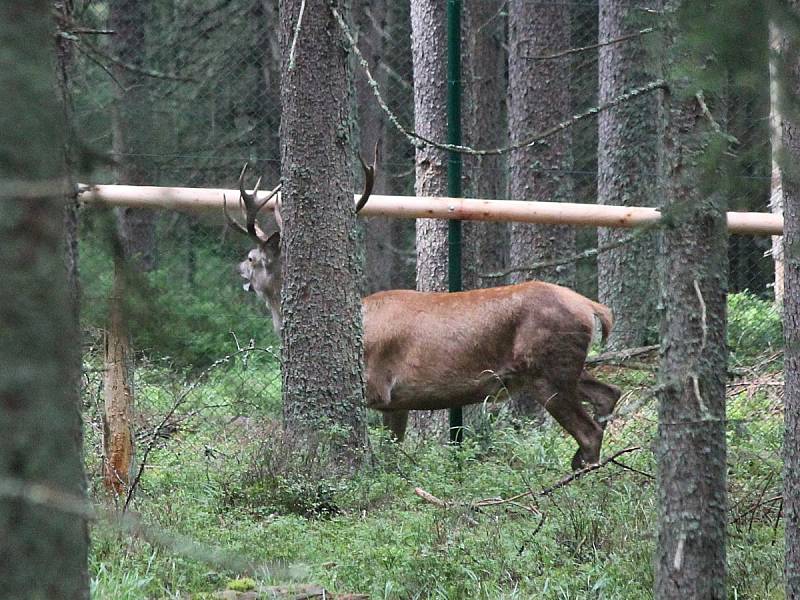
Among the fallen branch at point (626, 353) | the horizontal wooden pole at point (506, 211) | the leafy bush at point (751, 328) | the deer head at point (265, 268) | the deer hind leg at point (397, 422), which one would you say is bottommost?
the deer hind leg at point (397, 422)

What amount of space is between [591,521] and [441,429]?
14.0ft

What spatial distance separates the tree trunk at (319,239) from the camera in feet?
22.1

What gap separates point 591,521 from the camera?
5305mm

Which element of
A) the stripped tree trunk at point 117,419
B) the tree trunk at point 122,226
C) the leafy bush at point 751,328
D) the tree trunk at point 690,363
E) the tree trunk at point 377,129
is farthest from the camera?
the tree trunk at point 377,129

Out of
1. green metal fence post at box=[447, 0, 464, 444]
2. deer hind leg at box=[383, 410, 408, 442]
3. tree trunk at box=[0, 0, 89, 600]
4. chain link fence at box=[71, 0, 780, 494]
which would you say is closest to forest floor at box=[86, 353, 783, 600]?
chain link fence at box=[71, 0, 780, 494]

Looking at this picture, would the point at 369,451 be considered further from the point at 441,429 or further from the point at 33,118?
the point at 33,118

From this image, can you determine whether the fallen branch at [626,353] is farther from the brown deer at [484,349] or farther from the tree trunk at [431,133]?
the tree trunk at [431,133]

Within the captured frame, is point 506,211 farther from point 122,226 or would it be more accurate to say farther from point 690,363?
point 690,363

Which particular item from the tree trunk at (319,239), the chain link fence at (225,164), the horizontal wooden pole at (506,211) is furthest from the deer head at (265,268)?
the tree trunk at (319,239)

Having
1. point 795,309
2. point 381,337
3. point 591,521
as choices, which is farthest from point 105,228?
point 381,337

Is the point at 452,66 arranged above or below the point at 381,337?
above

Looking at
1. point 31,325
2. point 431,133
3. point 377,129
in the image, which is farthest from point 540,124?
point 31,325

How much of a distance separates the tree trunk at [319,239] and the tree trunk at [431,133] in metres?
2.67

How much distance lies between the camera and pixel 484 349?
859cm
